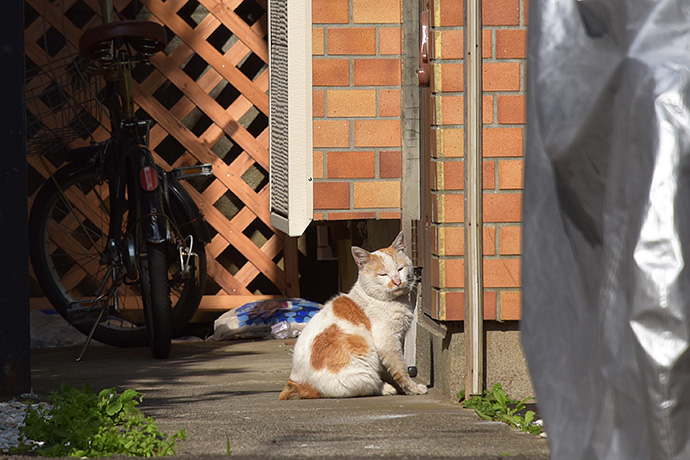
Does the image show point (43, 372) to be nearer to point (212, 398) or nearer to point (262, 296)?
A: point (212, 398)

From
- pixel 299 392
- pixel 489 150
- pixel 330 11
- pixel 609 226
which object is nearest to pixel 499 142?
pixel 489 150

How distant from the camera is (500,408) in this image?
214 cm

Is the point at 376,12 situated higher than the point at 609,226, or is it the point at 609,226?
the point at 376,12

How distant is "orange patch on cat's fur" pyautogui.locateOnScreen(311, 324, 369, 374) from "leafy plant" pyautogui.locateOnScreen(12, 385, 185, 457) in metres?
0.78

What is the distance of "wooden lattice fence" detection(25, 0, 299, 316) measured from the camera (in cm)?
442

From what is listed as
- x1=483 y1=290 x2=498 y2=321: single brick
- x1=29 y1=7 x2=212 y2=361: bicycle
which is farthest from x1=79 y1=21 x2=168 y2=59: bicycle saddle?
x1=483 y1=290 x2=498 y2=321: single brick

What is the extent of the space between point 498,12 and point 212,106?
2.37 m

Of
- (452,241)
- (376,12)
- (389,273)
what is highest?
(376,12)

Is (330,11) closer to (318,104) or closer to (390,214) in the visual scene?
(318,104)

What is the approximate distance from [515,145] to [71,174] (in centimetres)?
208

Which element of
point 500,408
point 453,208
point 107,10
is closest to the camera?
point 500,408

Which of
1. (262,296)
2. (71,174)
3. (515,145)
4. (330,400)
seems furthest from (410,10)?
(262,296)

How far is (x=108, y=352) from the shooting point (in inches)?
146

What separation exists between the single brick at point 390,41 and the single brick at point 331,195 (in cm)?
45
